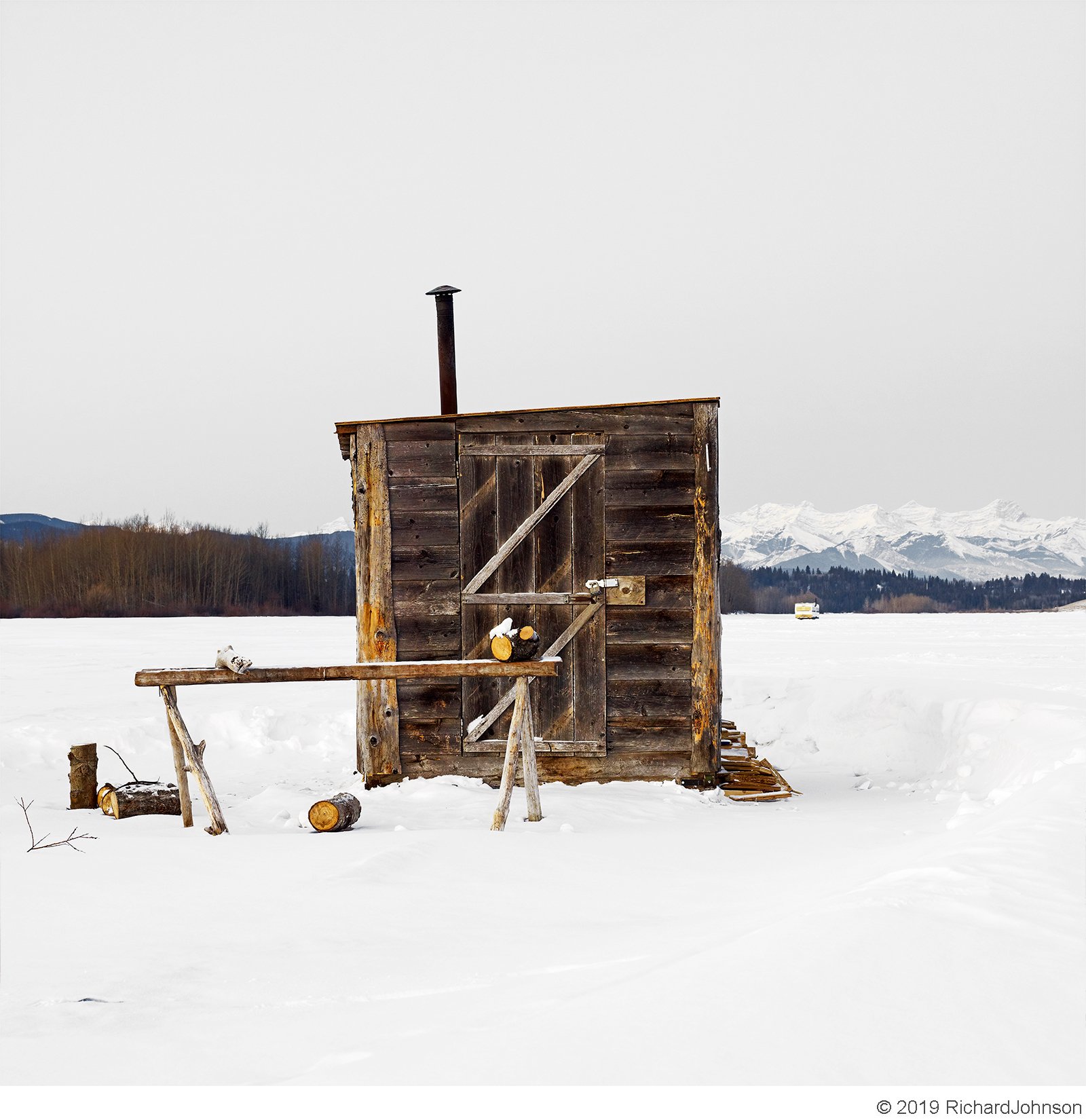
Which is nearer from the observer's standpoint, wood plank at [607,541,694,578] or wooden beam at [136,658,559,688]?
wooden beam at [136,658,559,688]

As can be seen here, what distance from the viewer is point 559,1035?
2.41 meters

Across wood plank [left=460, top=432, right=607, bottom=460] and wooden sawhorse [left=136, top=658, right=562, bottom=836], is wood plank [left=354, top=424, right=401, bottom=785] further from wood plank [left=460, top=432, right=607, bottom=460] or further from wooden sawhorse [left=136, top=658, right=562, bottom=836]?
wooden sawhorse [left=136, top=658, right=562, bottom=836]

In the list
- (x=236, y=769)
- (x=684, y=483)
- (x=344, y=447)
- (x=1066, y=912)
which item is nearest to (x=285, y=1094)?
(x=1066, y=912)

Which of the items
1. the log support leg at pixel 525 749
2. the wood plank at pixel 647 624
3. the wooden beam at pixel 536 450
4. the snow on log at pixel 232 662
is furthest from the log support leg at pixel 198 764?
the wood plank at pixel 647 624

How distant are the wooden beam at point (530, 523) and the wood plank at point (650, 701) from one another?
5.19ft

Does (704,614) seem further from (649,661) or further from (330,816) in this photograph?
(330,816)

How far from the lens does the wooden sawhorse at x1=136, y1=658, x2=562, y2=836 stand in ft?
18.7

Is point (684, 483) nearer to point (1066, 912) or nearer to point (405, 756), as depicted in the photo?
point (405, 756)

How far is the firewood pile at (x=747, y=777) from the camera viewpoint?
7793 millimetres

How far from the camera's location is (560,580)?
7.99 meters

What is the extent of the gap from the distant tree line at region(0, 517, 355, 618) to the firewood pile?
127 ft

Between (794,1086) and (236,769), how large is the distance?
844cm

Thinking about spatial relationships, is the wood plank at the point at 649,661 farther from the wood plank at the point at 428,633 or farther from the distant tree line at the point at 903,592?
the distant tree line at the point at 903,592

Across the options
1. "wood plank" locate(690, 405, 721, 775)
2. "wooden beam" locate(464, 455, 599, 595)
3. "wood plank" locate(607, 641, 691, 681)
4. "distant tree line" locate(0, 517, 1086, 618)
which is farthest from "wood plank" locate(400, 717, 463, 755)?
"distant tree line" locate(0, 517, 1086, 618)
